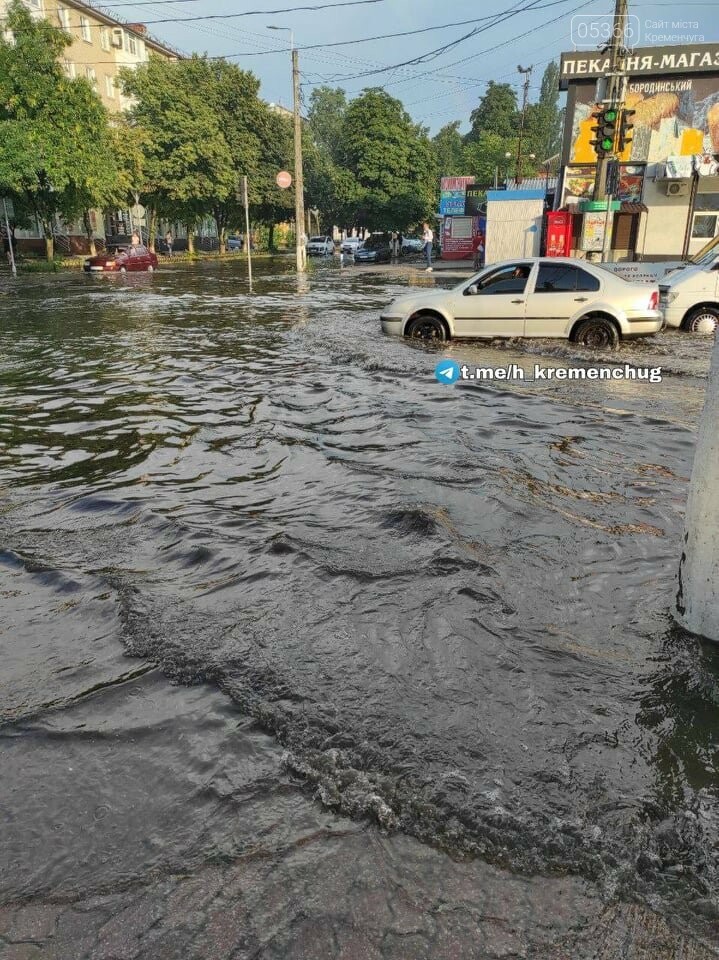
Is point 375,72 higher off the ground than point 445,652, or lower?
higher

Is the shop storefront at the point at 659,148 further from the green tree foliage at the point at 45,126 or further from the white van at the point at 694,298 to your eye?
the green tree foliage at the point at 45,126

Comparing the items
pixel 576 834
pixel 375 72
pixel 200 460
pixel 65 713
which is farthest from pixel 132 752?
pixel 375 72

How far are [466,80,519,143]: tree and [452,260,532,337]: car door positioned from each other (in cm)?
10913

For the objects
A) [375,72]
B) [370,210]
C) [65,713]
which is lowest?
[65,713]

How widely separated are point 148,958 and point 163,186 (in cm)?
4916

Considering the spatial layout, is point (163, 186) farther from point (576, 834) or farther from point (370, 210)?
point (576, 834)

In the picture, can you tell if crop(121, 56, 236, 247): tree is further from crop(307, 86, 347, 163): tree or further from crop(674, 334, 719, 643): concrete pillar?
crop(307, 86, 347, 163): tree

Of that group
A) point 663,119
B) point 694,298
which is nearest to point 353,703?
point 694,298

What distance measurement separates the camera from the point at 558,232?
2798 cm

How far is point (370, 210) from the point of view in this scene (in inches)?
2414

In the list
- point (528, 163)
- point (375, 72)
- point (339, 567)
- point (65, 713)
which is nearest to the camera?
point (65, 713)

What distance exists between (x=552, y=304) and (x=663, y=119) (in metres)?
21.9

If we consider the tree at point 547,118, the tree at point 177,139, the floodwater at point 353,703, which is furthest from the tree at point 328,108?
the floodwater at point 353,703

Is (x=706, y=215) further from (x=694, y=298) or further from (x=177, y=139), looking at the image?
(x=177, y=139)
